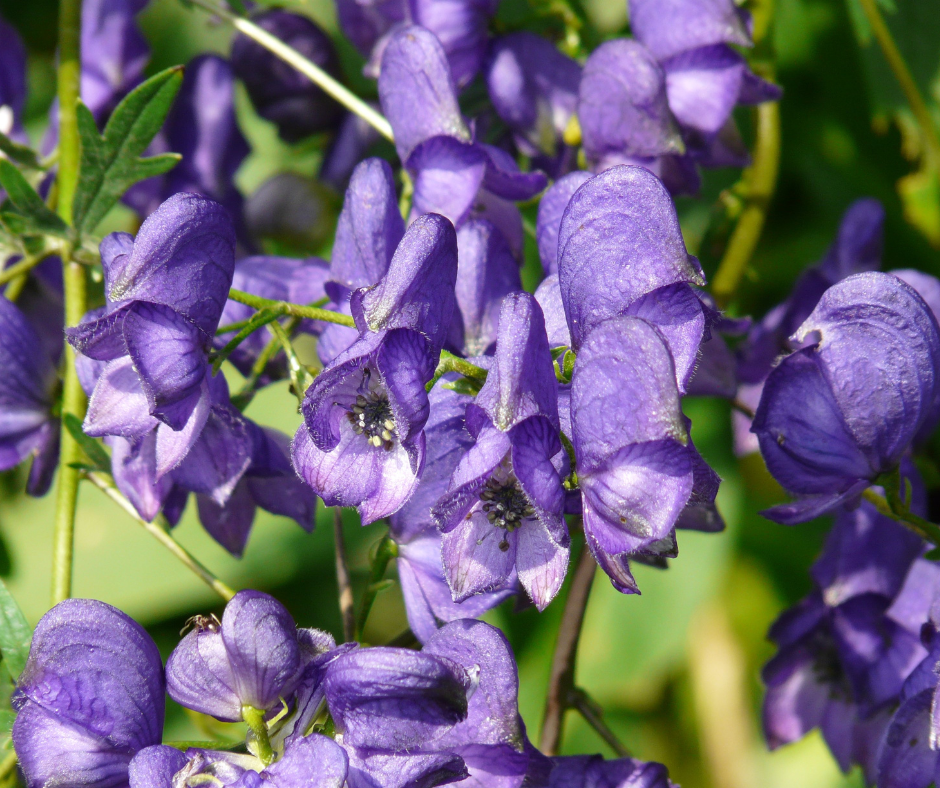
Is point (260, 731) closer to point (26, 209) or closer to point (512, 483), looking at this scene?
point (512, 483)

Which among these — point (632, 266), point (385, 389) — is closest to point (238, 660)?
point (385, 389)

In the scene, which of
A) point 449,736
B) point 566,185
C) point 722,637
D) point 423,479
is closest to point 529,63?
point 566,185

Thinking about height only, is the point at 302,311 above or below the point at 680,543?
above

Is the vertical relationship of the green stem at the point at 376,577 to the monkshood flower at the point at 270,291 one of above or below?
below

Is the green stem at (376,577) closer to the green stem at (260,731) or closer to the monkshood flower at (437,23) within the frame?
the green stem at (260,731)

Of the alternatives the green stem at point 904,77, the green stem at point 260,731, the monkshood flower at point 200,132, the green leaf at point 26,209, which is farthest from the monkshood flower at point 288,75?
the green stem at point 260,731

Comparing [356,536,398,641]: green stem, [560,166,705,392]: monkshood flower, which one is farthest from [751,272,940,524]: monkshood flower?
[356,536,398,641]: green stem

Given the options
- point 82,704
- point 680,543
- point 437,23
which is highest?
point 437,23

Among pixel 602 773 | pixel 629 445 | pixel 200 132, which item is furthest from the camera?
pixel 200 132
